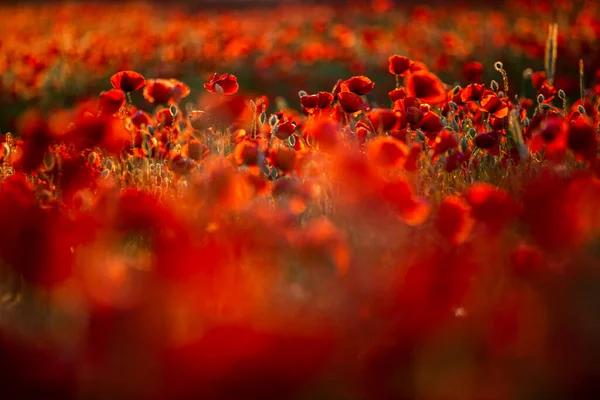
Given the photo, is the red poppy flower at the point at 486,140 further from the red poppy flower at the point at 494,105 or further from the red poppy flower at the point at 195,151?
the red poppy flower at the point at 195,151

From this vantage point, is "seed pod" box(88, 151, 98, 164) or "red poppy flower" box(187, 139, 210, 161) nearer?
"red poppy flower" box(187, 139, 210, 161)

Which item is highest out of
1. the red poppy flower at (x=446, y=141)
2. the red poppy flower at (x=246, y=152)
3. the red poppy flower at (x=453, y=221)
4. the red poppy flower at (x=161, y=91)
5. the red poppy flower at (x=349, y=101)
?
the red poppy flower at (x=453, y=221)

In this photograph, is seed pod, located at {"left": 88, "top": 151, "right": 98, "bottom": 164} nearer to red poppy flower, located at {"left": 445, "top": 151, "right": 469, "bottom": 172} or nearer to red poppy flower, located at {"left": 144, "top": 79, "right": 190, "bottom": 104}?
red poppy flower, located at {"left": 144, "top": 79, "right": 190, "bottom": 104}

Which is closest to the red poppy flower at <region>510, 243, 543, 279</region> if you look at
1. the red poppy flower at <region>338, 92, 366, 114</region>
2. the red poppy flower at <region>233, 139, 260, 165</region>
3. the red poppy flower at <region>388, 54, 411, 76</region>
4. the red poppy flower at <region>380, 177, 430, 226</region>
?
the red poppy flower at <region>380, 177, 430, 226</region>

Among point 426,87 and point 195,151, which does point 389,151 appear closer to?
point 195,151

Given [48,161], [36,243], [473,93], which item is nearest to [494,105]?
[473,93]

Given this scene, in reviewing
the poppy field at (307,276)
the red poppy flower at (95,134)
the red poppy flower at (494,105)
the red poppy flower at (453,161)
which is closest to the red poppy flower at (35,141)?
the poppy field at (307,276)
